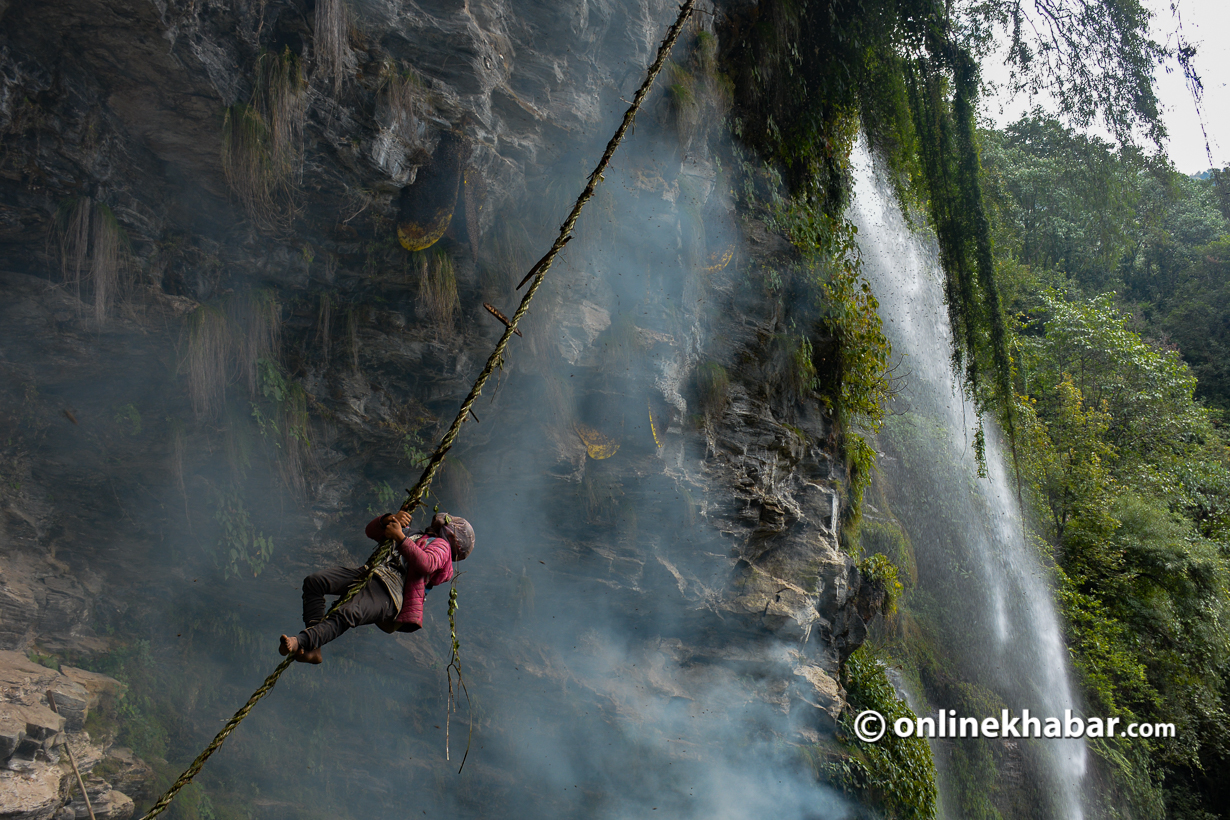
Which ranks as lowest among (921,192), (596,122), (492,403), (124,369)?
(492,403)

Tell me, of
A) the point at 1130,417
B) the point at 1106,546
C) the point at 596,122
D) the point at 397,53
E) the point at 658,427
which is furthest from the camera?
the point at 1130,417

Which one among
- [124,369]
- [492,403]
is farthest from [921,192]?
[124,369]

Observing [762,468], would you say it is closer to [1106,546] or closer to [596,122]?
[596,122]

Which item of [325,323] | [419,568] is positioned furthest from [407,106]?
[419,568]

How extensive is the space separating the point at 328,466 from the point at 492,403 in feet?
5.28

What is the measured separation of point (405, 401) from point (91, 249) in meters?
2.48

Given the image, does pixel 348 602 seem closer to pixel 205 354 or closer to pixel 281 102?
pixel 205 354

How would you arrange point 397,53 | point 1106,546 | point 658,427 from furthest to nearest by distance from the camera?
point 1106,546
point 658,427
point 397,53

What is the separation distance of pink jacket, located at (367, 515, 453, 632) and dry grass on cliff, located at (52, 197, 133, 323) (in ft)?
11.8

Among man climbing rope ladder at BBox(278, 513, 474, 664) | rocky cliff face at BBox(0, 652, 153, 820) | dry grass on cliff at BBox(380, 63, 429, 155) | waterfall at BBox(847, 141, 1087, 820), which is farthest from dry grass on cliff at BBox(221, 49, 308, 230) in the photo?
waterfall at BBox(847, 141, 1087, 820)

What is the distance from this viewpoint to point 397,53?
16.0 ft

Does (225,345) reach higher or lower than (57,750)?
higher

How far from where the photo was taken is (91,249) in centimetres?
473

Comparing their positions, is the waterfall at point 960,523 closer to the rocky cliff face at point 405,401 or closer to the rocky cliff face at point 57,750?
the rocky cliff face at point 405,401
